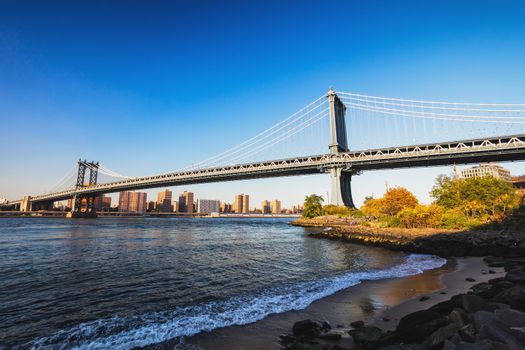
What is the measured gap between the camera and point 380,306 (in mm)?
7910

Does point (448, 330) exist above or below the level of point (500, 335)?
below

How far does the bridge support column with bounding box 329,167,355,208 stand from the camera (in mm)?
57531

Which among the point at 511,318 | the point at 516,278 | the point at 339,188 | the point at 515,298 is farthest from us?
the point at 339,188

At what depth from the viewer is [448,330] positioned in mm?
4348

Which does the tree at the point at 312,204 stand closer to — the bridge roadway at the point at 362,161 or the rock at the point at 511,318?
the bridge roadway at the point at 362,161

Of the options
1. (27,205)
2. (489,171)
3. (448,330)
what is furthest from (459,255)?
(489,171)

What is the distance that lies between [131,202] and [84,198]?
72.3 meters

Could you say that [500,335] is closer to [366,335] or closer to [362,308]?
[366,335]

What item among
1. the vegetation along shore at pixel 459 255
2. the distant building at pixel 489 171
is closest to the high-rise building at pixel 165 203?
the vegetation along shore at pixel 459 255

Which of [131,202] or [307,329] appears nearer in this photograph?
[307,329]

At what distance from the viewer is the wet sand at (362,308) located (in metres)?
5.92

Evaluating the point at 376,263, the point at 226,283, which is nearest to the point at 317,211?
the point at 376,263

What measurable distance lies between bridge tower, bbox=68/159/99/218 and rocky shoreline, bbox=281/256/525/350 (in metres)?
103

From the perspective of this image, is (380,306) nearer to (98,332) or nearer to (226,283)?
(226,283)
